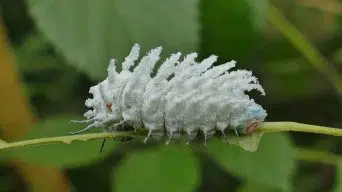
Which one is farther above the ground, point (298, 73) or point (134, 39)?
point (298, 73)

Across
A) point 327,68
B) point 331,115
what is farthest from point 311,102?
point 327,68

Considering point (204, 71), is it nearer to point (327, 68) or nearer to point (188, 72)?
point (188, 72)

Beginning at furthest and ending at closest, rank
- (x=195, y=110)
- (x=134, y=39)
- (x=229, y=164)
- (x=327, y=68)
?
1. (x=327, y=68)
2. (x=229, y=164)
3. (x=134, y=39)
4. (x=195, y=110)

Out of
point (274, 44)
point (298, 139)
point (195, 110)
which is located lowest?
point (195, 110)

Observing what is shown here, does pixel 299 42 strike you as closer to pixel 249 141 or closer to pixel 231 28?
pixel 231 28

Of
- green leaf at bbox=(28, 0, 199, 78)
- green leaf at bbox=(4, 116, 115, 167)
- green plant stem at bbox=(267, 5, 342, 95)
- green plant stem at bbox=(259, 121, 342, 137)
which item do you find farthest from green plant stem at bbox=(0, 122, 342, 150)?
green plant stem at bbox=(267, 5, 342, 95)

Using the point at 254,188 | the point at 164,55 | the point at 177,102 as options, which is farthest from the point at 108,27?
the point at 254,188

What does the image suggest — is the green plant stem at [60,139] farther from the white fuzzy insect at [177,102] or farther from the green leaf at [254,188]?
the green leaf at [254,188]
